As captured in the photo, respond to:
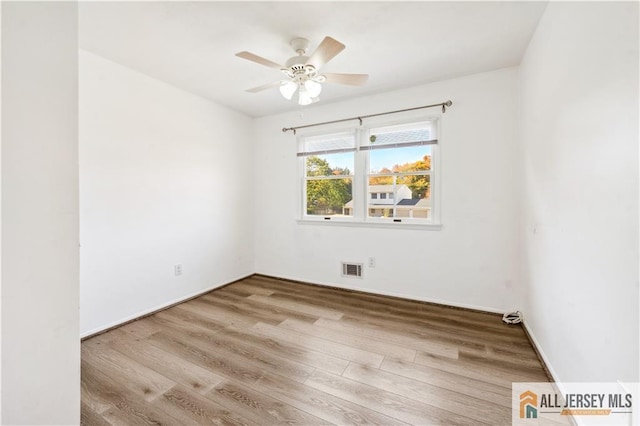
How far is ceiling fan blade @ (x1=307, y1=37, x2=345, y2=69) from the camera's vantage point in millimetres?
1786

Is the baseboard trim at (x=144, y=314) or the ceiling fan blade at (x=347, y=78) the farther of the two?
the baseboard trim at (x=144, y=314)

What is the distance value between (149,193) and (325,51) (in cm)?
238

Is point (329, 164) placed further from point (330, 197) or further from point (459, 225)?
point (459, 225)

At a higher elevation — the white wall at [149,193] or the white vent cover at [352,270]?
the white wall at [149,193]

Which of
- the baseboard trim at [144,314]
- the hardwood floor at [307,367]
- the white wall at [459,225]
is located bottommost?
the hardwood floor at [307,367]

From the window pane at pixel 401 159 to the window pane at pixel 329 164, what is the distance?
0.33 metres

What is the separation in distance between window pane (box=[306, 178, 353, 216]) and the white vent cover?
2.31 ft

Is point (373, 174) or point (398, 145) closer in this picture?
point (398, 145)

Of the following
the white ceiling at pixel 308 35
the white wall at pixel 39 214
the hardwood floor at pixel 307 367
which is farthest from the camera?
the white ceiling at pixel 308 35

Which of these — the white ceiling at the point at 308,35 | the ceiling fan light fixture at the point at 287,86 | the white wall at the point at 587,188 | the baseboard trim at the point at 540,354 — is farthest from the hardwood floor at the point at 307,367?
the white ceiling at the point at 308,35

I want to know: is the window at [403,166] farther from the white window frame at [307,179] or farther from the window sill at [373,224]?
the white window frame at [307,179]

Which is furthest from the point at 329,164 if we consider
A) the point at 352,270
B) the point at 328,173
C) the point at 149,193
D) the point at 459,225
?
the point at 149,193

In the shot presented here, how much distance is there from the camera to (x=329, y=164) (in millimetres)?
3906

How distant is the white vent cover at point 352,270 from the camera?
144 inches
